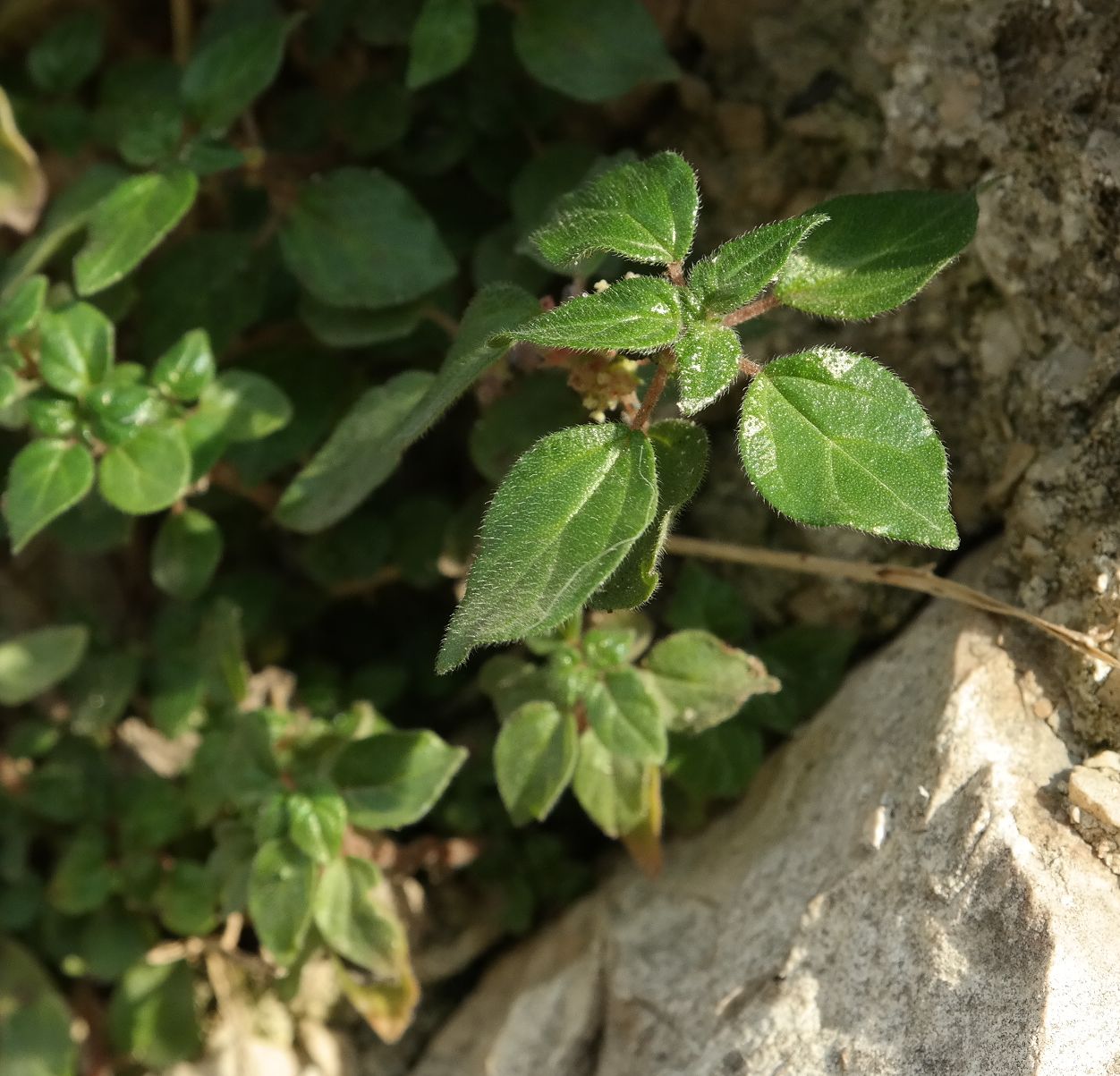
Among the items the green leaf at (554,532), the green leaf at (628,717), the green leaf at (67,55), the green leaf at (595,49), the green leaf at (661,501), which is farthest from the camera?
the green leaf at (67,55)

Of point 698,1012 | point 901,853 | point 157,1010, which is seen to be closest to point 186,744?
point 157,1010

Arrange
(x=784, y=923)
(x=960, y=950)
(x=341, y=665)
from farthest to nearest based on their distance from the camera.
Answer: (x=341, y=665) < (x=784, y=923) < (x=960, y=950)

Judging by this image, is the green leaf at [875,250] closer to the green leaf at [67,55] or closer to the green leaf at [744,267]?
the green leaf at [744,267]

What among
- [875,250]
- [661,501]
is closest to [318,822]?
[661,501]

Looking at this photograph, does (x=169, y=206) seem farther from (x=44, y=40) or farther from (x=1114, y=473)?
(x=1114, y=473)

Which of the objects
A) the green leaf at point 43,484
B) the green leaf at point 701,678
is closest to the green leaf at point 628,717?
the green leaf at point 701,678

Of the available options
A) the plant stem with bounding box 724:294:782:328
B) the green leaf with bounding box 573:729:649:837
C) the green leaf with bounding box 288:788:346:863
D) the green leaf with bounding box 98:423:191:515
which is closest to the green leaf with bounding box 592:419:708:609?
the plant stem with bounding box 724:294:782:328

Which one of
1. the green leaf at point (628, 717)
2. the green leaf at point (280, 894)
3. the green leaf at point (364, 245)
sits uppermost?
the green leaf at point (364, 245)
